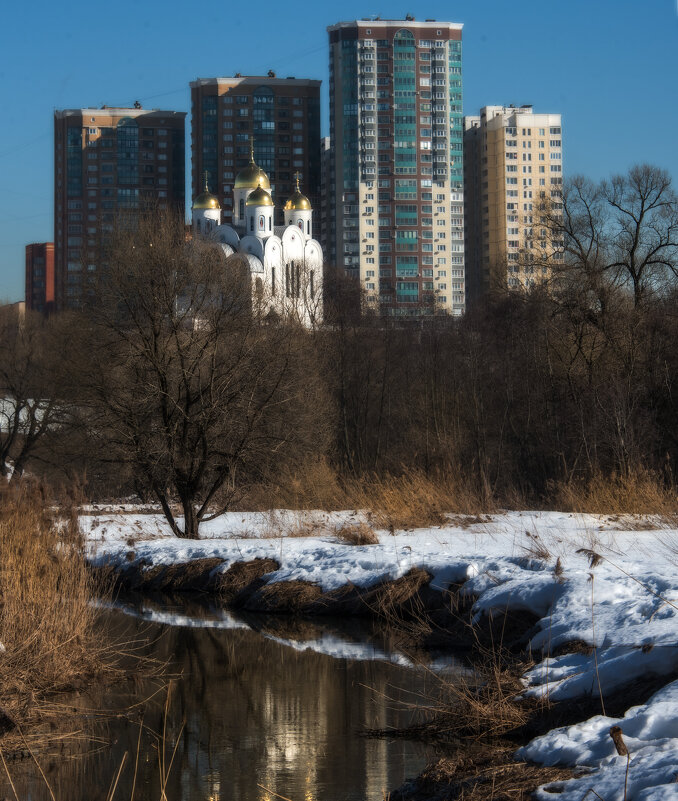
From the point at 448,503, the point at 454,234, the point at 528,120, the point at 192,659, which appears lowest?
the point at 192,659

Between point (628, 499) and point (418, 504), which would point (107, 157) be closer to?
point (418, 504)

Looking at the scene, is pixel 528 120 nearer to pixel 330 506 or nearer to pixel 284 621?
pixel 330 506

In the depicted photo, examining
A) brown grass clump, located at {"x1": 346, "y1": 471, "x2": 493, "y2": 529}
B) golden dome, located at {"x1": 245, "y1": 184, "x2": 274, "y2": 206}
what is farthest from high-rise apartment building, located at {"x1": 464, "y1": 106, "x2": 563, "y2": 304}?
brown grass clump, located at {"x1": 346, "y1": 471, "x2": 493, "y2": 529}

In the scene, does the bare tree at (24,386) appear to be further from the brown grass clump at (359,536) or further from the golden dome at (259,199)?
the golden dome at (259,199)

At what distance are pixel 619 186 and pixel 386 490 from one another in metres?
22.5

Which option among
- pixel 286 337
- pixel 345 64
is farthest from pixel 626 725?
pixel 345 64

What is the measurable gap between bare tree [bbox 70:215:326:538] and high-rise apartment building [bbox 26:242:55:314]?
140 metres

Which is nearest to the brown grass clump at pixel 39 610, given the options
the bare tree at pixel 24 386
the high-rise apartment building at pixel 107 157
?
the bare tree at pixel 24 386

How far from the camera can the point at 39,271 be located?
527 ft

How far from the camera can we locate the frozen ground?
5926mm

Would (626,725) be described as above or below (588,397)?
below

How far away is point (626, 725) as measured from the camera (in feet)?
20.0

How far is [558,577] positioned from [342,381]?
121ft

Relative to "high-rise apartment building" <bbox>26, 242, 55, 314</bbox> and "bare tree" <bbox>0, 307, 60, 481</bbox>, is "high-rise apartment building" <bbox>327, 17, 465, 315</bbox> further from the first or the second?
"bare tree" <bbox>0, 307, 60, 481</bbox>
